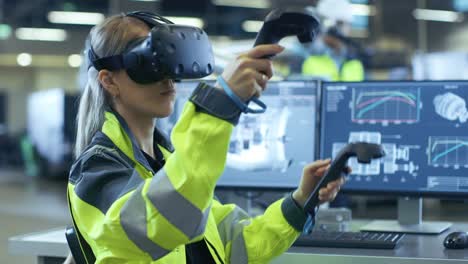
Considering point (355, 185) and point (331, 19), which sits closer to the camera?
point (355, 185)

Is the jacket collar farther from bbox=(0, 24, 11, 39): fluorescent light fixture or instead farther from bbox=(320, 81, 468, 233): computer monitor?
bbox=(0, 24, 11, 39): fluorescent light fixture

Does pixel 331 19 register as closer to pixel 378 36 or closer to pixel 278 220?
pixel 278 220

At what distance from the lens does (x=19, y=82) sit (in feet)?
54.6

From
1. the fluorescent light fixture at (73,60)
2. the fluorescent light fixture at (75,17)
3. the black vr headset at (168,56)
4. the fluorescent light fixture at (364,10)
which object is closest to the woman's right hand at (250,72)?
the black vr headset at (168,56)

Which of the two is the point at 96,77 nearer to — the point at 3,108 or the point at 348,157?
the point at 348,157

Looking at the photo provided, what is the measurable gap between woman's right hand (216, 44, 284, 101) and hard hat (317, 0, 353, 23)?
3745mm

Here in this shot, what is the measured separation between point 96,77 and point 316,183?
48cm

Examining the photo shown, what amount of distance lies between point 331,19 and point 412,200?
9.12 feet

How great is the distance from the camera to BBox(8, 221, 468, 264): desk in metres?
1.89

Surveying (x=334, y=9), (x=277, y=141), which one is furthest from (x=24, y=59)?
(x=277, y=141)

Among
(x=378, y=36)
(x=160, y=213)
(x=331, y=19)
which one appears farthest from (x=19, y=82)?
(x=160, y=213)

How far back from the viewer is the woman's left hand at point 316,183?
1.61 metres

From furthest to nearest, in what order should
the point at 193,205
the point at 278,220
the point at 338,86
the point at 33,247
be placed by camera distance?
1. the point at 338,86
2. the point at 33,247
3. the point at 278,220
4. the point at 193,205

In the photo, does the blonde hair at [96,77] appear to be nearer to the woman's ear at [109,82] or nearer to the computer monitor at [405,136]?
the woman's ear at [109,82]
